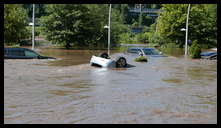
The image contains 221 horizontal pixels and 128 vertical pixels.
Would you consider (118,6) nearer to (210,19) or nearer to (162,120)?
(210,19)

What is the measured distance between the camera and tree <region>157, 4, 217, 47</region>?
51.3 m

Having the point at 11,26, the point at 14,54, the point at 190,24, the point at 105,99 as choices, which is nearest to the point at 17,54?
the point at 14,54

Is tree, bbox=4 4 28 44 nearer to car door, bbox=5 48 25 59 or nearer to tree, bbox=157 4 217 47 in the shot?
car door, bbox=5 48 25 59

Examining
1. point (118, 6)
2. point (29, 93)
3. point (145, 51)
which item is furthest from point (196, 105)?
point (118, 6)

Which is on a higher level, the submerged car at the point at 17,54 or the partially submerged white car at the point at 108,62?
the submerged car at the point at 17,54

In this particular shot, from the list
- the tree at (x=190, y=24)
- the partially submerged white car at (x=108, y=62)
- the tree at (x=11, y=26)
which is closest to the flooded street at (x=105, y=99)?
the partially submerged white car at (x=108, y=62)

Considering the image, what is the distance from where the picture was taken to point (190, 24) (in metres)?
50.8

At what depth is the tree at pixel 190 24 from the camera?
51.3m

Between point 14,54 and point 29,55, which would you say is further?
point 29,55

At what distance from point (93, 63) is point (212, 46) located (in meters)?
35.5

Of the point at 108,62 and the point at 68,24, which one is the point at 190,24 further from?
the point at 108,62

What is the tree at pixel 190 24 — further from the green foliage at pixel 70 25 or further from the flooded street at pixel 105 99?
the flooded street at pixel 105 99

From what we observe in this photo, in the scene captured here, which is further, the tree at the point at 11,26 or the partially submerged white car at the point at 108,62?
the tree at the point at 11,26

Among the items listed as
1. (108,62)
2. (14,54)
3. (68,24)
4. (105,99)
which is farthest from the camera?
(68,24)
